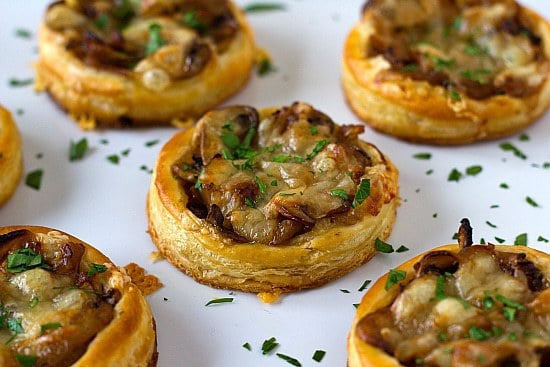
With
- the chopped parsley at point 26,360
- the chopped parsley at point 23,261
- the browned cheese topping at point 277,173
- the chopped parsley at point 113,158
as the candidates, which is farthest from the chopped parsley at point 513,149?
the chopped parsley at point 26,360

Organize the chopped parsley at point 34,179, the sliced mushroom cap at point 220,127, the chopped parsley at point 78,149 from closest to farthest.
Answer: the sliced mushroom cap at point 220,127 → the chopped parsley at point 34,179 → the chopped parsley at point 78,149

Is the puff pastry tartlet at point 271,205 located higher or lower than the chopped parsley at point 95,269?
higher

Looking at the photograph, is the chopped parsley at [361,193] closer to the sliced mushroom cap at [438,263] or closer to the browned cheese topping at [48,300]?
the sliced mushroom cap at [438,263]

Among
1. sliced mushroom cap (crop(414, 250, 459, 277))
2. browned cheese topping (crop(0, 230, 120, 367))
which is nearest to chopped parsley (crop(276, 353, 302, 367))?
sliced mushroom cap (crop(414, 250, 459, 277))

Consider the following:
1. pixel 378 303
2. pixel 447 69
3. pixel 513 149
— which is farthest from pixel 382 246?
pixel 447 69

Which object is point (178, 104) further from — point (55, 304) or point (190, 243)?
point (55, 304)

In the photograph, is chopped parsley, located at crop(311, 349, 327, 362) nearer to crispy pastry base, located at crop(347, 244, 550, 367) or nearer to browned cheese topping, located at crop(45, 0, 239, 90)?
crispy pastry base, located at crop(347, 244, 550, 367)

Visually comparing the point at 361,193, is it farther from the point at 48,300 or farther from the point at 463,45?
the point at 463,45
